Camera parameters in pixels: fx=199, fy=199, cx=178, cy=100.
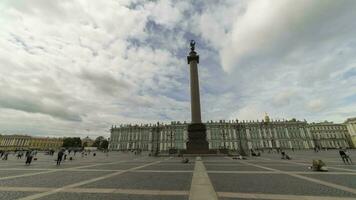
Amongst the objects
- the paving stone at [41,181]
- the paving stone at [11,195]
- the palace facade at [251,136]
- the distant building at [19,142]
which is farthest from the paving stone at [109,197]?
the distant building at [19,142]

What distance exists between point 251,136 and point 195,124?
79.4m

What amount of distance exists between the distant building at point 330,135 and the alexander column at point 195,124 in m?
99.2

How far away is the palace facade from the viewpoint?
98875 mm

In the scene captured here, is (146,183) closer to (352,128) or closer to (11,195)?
(11,195)

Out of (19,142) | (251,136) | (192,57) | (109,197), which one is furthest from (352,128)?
(19,142)

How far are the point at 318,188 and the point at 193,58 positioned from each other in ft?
105

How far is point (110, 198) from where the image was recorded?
215 inches

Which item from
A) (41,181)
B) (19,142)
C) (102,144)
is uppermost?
(19,142)

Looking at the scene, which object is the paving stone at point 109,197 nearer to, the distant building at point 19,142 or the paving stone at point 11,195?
the paving stone at point 11,195

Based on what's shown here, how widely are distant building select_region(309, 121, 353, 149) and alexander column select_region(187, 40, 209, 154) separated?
9919cm

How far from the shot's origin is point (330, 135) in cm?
10812

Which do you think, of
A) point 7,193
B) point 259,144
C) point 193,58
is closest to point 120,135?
point 259,144

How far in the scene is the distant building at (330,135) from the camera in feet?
345

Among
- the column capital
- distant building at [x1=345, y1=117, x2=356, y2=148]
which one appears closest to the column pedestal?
the column capital
